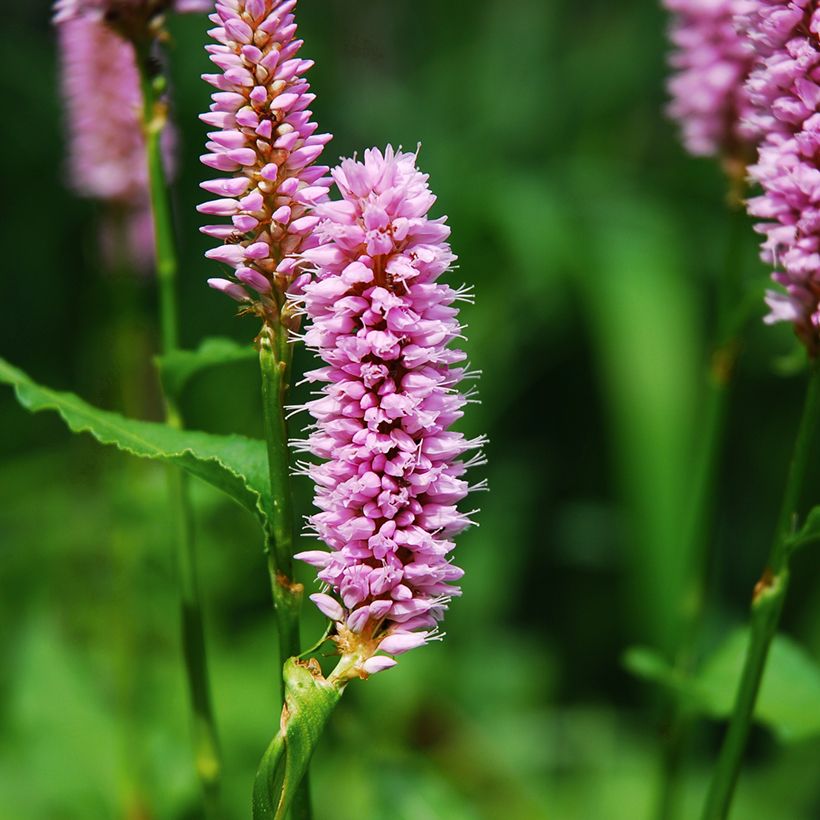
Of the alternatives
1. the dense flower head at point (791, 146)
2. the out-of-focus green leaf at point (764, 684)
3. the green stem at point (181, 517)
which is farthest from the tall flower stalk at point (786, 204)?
the green stem at point (181, 517)

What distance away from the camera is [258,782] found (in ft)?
4.11

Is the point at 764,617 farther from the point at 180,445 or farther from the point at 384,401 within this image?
the point at 180,445

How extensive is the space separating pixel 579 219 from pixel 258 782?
3602 mm

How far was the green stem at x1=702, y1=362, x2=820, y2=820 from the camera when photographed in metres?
1.46

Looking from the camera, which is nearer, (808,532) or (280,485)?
(280,485)

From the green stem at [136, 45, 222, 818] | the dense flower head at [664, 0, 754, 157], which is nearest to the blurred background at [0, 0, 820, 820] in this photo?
the green stem at [136, 45, 222, 818]

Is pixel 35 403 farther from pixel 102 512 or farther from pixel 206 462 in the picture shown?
pixel 102 512

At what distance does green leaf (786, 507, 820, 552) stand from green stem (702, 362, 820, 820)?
0.04ft

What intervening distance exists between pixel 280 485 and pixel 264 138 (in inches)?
15.1

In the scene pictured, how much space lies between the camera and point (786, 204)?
1427 mm

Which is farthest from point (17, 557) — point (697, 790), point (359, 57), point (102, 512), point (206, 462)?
point (359, 57)


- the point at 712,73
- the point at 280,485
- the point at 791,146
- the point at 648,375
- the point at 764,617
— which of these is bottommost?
the point at 648,375

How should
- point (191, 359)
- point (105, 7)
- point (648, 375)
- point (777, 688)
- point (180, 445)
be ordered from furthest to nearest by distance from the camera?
point (648, 375) < point (777, 688) < point (105, 7) < point (191, 359) < point (180, 445)

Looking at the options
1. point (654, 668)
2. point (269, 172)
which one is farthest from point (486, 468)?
point (269, 172)
